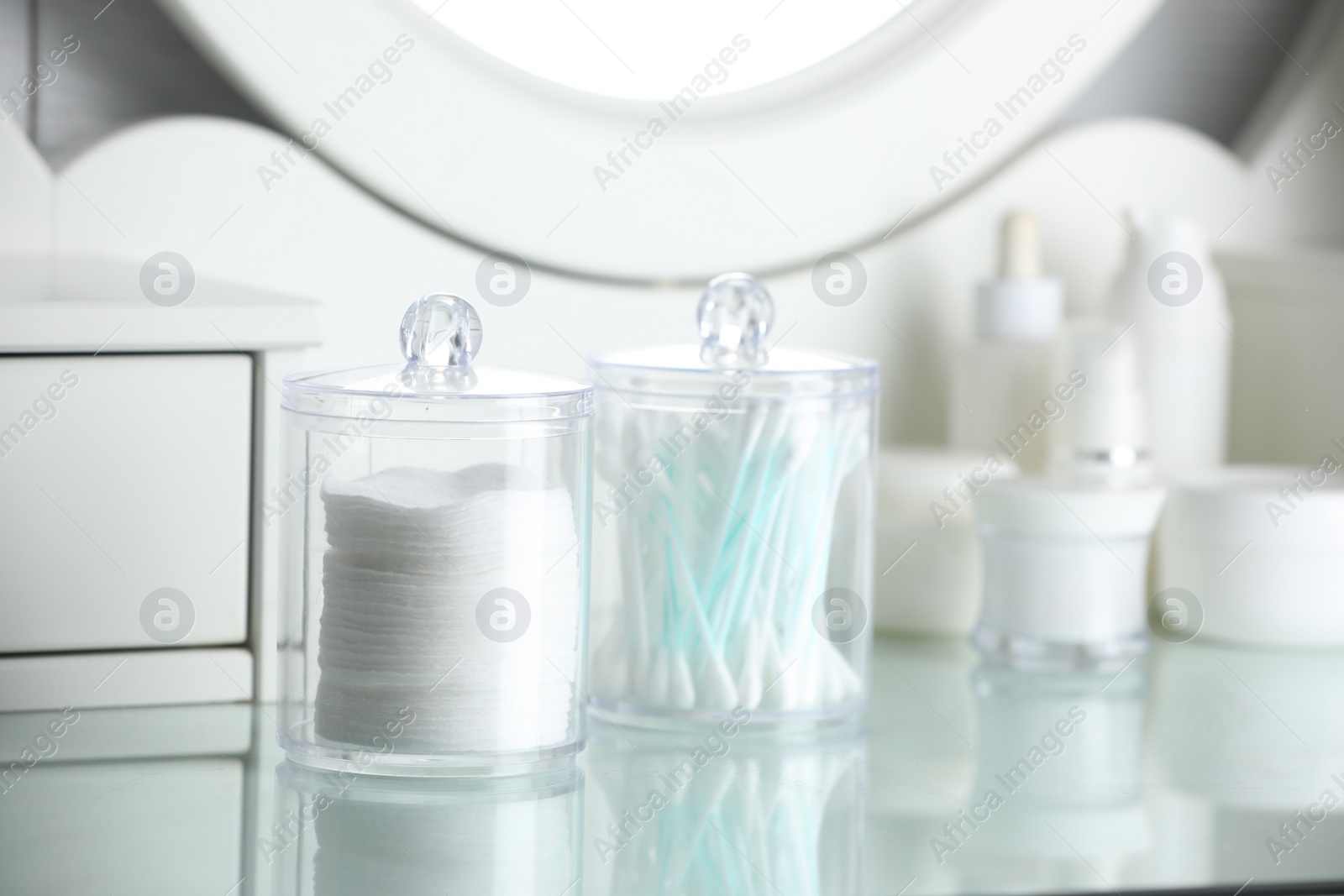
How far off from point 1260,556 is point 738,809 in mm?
331

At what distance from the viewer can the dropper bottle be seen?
2.49ft

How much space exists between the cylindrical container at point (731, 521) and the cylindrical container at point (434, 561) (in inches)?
1.7

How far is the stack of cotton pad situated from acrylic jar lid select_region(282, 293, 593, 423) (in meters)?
0.02

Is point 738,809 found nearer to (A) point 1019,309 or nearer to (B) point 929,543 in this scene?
(B) point 929,543

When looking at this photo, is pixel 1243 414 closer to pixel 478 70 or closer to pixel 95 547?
pixel 478 70

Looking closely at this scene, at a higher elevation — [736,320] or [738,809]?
[736,320]

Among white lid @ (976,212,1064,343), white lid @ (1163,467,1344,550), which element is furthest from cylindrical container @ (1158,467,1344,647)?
white lid @ (976,212,1064,343)

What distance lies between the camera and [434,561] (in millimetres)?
472

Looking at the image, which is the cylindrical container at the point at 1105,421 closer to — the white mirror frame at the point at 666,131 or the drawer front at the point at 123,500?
the white mirror frame at the point at 666,131

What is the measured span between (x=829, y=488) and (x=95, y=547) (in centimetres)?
27

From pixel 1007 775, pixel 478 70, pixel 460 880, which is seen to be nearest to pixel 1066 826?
pixel 1007 775

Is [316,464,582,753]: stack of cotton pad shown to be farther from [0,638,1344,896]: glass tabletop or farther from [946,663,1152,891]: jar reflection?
[946,663,1152,891]: jar reflection

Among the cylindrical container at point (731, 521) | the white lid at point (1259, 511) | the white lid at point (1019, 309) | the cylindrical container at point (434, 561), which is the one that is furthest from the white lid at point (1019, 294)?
the cylindrical container at point (434, 561)

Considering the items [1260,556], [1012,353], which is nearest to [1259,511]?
[1260,556]
